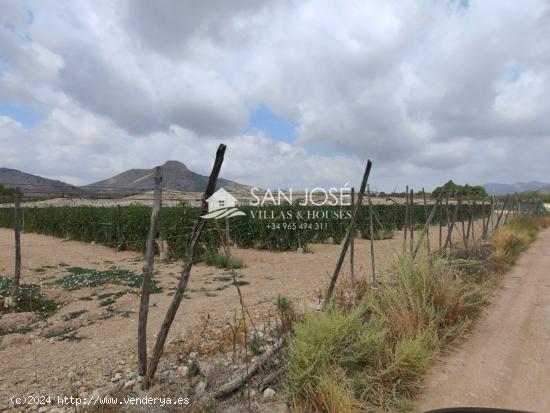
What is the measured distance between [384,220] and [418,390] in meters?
16.8

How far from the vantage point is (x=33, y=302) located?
19.8ft

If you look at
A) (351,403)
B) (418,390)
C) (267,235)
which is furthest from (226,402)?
(267,235)

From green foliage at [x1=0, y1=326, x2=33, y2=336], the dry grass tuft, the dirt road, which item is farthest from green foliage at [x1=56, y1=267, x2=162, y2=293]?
the dirt road

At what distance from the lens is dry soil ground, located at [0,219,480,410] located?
3.48 m

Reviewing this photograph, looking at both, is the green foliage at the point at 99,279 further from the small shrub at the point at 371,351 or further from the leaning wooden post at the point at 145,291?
the small shrub at the point at 371,351

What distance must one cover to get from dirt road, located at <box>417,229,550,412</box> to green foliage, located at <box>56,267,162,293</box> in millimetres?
5421

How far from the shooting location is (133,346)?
13.5ft

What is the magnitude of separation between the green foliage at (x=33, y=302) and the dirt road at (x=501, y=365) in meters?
5.52

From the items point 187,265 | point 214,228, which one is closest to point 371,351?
point 187,265

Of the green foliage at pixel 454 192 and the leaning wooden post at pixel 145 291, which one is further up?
the green foliage at pixel 454 192

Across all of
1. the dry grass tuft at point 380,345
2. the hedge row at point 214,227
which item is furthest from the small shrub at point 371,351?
the hedge row at point 214,227

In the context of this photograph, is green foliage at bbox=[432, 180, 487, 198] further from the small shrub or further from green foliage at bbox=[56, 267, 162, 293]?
green foliage at bbox=[56, 267, 162, 293]

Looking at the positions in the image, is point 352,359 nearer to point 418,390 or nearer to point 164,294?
point 418,390

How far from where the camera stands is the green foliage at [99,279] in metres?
7.22
